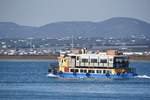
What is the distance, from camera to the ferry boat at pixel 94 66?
11712 cm

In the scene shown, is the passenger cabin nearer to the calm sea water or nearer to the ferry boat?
the ferry boat

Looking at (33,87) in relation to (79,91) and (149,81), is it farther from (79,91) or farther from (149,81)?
(149,81)

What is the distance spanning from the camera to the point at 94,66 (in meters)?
118

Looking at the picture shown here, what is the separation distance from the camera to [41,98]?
88938 millimetres

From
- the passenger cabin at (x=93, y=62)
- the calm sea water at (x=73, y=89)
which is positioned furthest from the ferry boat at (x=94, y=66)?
the calm sea water at (x=73, y=89)

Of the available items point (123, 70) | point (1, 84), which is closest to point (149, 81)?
point (123, 70)

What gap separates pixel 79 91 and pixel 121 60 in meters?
20.8

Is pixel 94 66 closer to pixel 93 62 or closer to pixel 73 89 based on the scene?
pixel 93 62

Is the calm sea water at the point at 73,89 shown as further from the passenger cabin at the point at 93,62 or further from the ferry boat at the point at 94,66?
the passenger cabin at the point at 93,62

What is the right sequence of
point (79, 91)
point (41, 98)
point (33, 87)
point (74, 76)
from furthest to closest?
1. point (74, 76)
2. point (33, 87)
3. point (79, 91)
4. point (41, 98)

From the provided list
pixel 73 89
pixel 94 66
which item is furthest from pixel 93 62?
pixel 73 89

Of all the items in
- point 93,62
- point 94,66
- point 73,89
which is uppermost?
point 93,62

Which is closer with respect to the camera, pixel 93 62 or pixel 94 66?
pixel 94 66

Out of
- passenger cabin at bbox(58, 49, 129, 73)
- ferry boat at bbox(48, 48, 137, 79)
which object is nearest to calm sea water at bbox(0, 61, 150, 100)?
ferry boat at bbox(48, 48, 137, 79)
